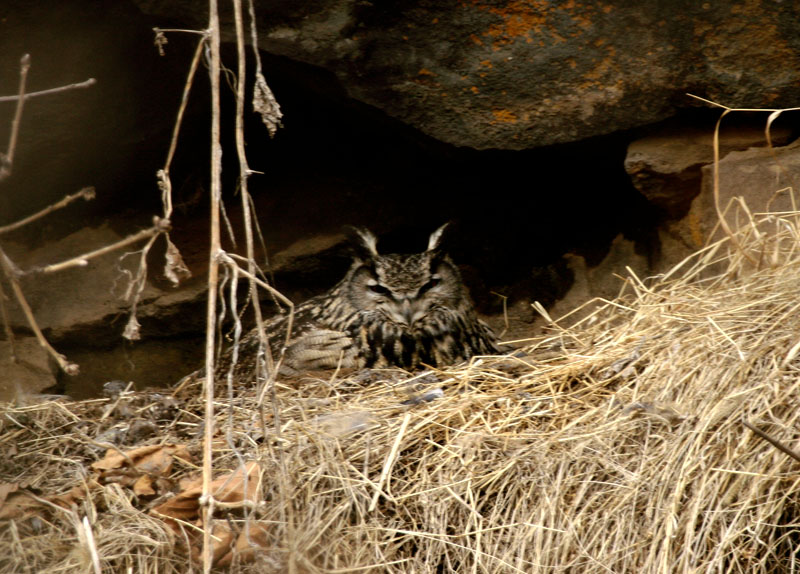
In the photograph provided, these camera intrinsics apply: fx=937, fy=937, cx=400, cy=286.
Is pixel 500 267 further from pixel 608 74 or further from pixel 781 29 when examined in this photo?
pixel 781 29

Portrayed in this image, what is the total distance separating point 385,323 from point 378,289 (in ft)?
0.51

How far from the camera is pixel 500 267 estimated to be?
4.74m

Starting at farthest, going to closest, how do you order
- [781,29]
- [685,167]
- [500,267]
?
[500,267]
[685,167]
[781,29]

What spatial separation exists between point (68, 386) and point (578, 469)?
2.90 m

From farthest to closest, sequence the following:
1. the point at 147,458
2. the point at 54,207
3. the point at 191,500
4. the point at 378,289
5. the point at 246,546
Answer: the point at 378,289
the point at 147,458
the point at 191,500
the point at 246,546
the point at 54,207

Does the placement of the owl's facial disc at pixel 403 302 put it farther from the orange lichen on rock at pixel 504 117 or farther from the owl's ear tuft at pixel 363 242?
the orange lichen on rock at pixel 504 117

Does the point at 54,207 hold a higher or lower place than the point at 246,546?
higher

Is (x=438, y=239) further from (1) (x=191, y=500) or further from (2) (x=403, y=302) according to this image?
(1) (x=191, y=500)

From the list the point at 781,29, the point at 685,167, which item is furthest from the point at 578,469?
the point at 781,29

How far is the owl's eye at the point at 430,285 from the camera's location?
4.07 metres

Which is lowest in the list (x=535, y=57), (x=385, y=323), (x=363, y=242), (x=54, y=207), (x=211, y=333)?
(x=385, y=323)

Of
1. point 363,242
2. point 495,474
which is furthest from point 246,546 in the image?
point 363,242

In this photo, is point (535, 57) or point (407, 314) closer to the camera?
point (535, 57)

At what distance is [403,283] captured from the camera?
406 cm
